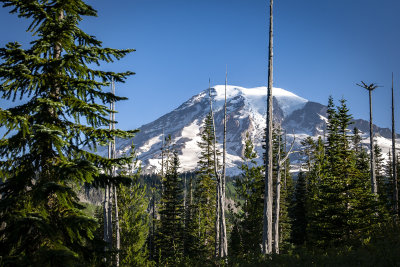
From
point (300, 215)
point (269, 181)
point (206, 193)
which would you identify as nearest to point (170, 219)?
point (206, 193)

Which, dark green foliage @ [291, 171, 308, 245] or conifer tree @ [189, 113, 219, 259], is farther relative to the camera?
dark green foliage @ [291, 171, 308, 245]

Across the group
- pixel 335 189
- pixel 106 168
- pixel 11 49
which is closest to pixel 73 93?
pixel 11 49

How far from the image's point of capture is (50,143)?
6062 millimetres

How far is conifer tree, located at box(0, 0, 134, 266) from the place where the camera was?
5.11 m

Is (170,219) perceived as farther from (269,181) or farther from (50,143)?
(50,143)

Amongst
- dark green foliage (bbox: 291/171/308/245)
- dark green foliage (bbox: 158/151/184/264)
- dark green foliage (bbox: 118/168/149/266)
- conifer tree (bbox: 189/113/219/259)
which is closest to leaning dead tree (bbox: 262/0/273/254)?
dark green foliage (bbox: 118/168/149/266)

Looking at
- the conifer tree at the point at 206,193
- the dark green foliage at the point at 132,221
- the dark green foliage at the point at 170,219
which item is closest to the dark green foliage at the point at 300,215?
the conifer tree at the point at 206,193

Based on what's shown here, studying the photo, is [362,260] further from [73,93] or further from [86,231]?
[73,93]

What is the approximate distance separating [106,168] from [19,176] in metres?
1.70

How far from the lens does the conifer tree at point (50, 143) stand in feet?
16.8

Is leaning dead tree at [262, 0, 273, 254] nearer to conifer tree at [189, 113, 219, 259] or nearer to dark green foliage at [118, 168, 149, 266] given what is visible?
dark green foliage at [118, 168, 149, 266]

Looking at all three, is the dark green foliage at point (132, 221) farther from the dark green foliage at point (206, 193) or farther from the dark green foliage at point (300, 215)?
the dark green foliage at point (300, 215)

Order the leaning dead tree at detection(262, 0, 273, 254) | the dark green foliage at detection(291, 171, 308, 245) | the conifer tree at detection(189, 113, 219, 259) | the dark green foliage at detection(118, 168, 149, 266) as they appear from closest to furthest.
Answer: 1. the leaning dead tree at detection(262, 0, 273, 254)
2. the dark green foliage at detection(118, 168, 149, 266)
3. the conifer tree at detection(189, 113, 219, 259)
4. the dark green foliage at detection(291, 171, 308, 245)

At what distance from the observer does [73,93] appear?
6523 mm
